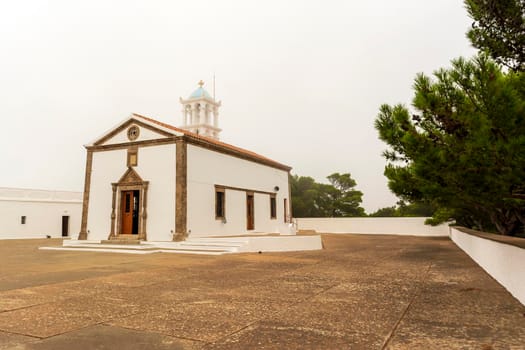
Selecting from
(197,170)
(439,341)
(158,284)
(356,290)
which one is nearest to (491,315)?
(439,341)

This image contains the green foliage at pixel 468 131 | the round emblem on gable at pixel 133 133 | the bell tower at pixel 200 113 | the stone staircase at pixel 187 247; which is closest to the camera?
the green foliage at pixel 468 131

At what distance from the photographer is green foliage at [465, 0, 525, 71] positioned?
5.24 metres

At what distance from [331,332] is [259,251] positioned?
9.20m

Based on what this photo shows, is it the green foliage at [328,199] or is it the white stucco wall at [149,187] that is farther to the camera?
the green foliage at [328,199]

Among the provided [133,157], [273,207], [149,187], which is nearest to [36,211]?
[133,157]

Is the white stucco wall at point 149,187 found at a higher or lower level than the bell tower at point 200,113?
lower

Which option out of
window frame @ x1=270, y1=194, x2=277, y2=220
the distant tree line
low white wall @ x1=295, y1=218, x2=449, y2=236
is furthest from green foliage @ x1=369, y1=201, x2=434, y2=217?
window frame @ x1=270, y1=194, x2=277, y2=220

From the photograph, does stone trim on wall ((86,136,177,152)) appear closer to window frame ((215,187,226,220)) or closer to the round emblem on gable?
the round emblem on gable

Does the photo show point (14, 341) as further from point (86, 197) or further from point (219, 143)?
point (219, 143)

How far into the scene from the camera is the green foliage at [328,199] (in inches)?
1551

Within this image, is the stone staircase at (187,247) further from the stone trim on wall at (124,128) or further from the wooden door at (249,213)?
the wooden door at (249,213)

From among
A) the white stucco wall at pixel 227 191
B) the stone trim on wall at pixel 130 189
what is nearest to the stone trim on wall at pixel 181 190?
the white stucco wall at pixel 227 191

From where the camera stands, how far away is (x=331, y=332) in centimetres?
292

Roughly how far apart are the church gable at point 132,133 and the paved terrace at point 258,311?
9.45 m
